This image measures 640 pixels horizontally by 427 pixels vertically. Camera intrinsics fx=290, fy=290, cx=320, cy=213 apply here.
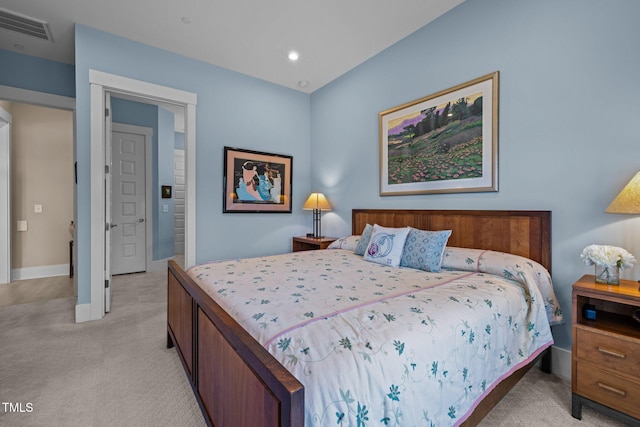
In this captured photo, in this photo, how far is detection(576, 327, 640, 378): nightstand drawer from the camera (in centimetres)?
145

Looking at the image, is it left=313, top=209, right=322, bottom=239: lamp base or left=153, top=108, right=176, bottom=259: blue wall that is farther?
left=153, top=108, right=176, bottom=259: blue wall

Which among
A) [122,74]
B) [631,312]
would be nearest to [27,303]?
[122,74]

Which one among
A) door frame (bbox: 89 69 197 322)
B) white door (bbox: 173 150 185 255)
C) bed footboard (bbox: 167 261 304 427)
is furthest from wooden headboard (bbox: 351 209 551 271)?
white door (bbox: 173 150 185 255)

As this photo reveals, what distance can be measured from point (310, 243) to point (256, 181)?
1119 millimetres

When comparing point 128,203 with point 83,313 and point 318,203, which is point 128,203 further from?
point 318,203

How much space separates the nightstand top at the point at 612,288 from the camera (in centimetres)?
148

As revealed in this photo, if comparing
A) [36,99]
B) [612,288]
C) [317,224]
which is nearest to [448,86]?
[612,288]

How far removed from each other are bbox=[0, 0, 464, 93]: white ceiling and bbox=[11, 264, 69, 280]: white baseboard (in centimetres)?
304

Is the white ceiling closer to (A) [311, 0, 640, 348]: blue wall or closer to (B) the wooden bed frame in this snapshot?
(A) [311, 0, 640, 348]: blue wall

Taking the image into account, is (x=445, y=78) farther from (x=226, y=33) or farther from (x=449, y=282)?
(x=226, y=33)

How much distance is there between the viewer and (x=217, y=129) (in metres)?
3.63

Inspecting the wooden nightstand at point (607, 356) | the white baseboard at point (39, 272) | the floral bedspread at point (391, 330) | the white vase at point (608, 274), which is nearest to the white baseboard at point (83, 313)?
the floral bedspread at point (391, 330)

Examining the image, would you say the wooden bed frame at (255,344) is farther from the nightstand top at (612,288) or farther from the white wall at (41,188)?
the white wall at (41,188)

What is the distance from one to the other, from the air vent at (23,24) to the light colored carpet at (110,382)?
9.39 feet
